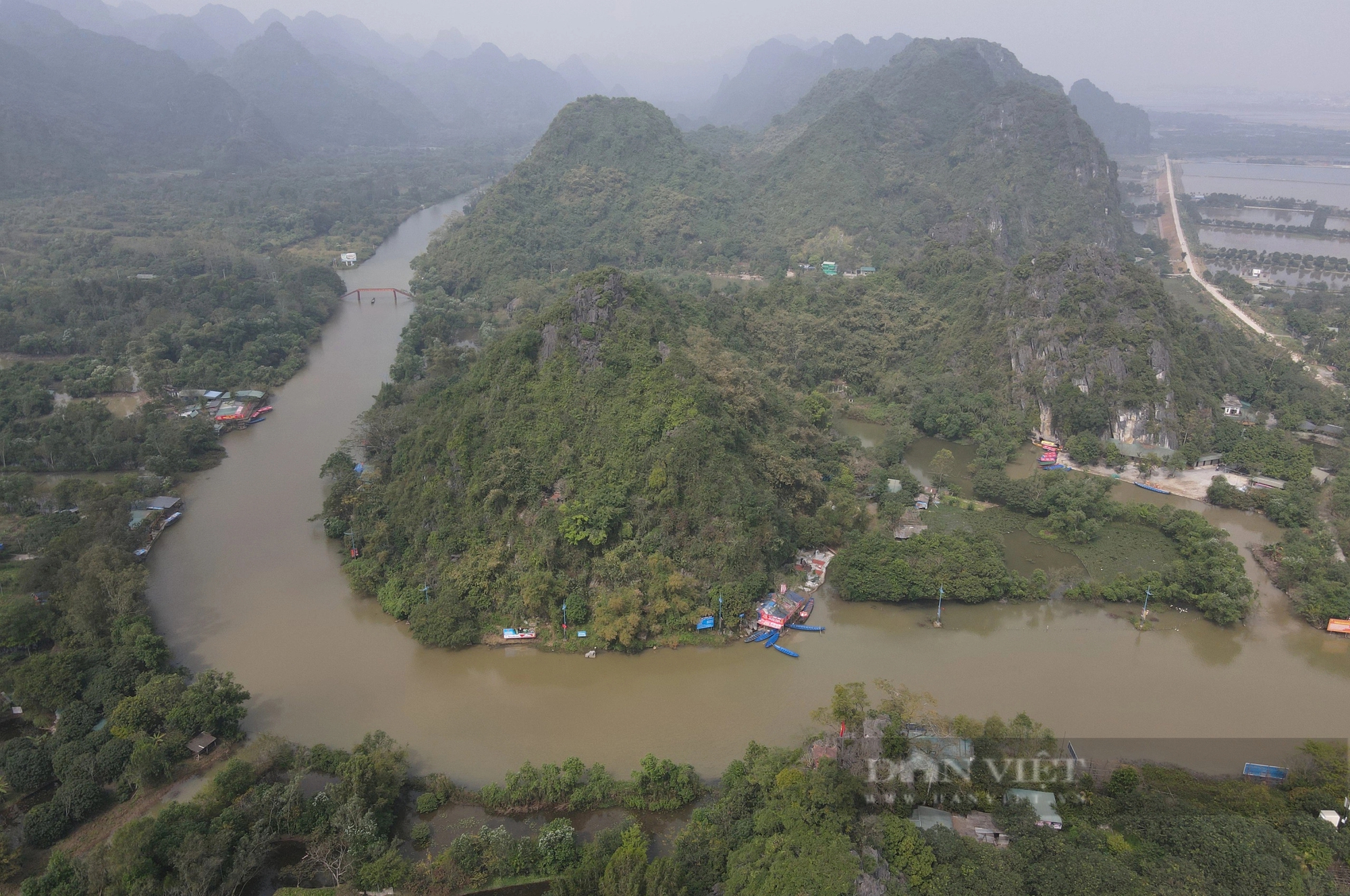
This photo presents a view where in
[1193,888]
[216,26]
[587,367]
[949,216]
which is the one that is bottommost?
[1193,888]

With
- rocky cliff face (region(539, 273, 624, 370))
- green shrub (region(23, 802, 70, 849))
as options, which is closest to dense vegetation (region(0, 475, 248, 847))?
green shrub (region(23, 802, 70, 849))

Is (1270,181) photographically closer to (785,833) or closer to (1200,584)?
(1200,584)

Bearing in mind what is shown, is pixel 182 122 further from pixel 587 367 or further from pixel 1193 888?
pixel 1193 888

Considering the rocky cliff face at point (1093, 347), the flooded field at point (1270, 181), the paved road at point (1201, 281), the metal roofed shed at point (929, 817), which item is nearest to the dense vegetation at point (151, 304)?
the metal roofed shed at point (929, 817)

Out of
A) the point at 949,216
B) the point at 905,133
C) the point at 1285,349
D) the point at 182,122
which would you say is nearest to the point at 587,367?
the point at 1285,349

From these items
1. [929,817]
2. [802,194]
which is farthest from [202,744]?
[802,194]
